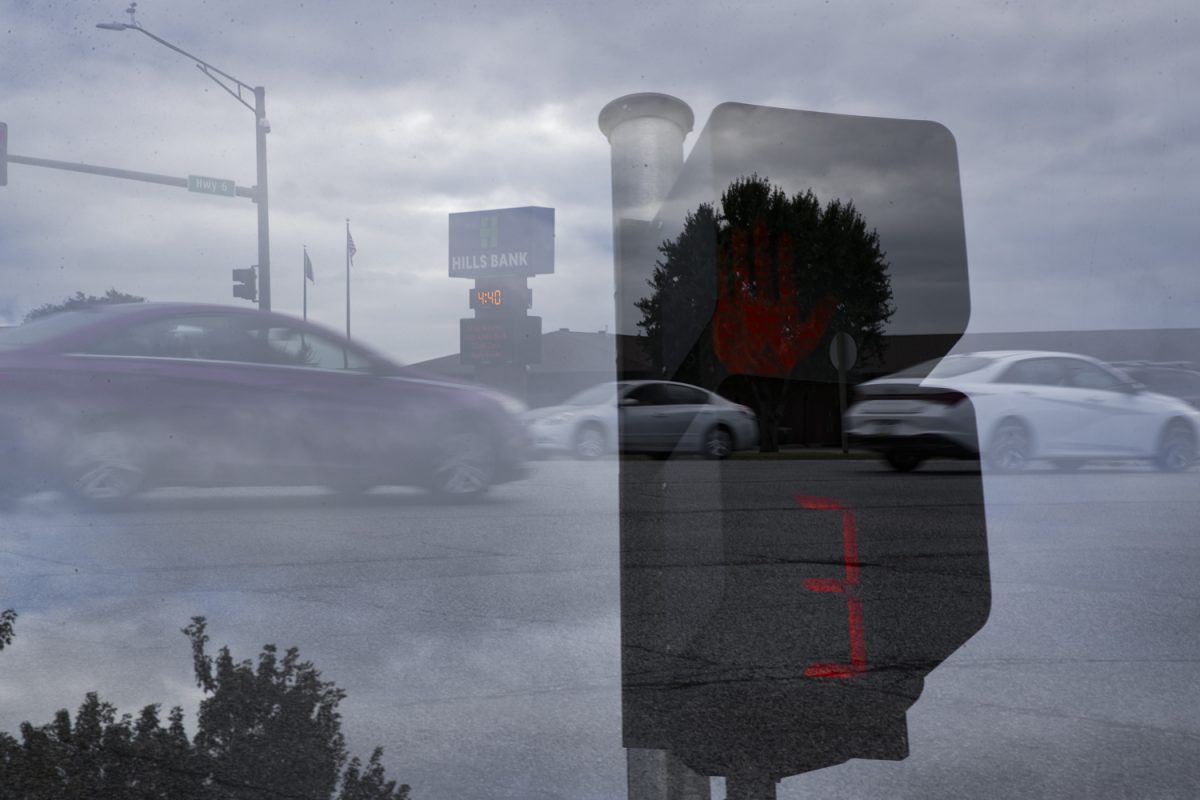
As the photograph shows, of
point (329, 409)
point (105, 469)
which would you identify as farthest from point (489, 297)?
point (105, 469)

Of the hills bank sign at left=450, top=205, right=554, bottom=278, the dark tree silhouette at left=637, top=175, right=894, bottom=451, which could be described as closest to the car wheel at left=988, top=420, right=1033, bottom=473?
the dark tree silhouette at left=637, top=175, right=894, bottom=451

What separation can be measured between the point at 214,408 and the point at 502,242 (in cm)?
20

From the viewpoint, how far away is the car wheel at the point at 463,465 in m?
0.50

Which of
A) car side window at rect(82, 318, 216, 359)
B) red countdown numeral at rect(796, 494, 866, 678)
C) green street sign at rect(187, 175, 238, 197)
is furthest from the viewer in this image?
red countdown numeral at rect(796, 494, 866, 678)

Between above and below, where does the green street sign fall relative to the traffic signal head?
above

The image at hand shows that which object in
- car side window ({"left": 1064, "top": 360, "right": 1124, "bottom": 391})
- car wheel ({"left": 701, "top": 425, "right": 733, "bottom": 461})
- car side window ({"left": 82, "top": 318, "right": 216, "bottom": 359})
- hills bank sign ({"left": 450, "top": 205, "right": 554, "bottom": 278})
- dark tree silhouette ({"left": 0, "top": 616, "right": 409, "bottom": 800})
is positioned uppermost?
hills bank sign ({"left": 450, "top": 205, "right": 554, "bottom": 278})

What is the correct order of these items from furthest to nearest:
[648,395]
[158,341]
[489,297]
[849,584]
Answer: [849,584] < [648,395] < [489,297] < [158,341]

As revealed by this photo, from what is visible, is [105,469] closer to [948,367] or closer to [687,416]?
[687,416]

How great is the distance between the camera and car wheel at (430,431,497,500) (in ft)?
1.63

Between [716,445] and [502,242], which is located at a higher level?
[502,242]

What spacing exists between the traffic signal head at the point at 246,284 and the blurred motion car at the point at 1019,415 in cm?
44

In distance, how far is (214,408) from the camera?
454mm

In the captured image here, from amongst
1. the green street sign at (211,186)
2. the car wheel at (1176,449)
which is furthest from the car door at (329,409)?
the car wheel at (1176,449)

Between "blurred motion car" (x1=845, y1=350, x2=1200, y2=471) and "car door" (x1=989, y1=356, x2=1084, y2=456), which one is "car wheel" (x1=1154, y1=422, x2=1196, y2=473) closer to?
"blurred motion car" (x1=845, y1=350, x2=1200, y2=471)
